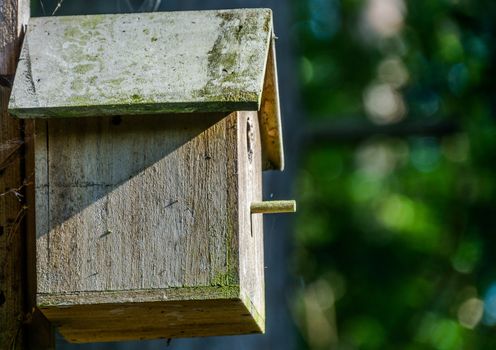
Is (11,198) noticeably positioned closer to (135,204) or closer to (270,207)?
(135,204)

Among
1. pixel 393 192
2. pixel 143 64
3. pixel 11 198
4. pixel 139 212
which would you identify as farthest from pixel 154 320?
pixel 393 192

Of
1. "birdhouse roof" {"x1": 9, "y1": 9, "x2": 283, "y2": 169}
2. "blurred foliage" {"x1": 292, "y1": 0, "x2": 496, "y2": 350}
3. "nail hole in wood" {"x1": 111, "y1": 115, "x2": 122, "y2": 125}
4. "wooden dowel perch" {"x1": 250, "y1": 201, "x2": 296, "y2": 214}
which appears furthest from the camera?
"blurred foliage" {"x1": 292, "y1": 0, "x2": 496, "y2": 350}

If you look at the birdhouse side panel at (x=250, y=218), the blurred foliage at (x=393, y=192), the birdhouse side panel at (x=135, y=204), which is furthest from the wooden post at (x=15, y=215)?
the blurred foliage at (x=393, y=192)

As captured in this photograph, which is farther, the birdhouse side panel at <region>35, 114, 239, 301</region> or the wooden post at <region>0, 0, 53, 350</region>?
the wooden post at <region>0, 0, 53, 350</region>

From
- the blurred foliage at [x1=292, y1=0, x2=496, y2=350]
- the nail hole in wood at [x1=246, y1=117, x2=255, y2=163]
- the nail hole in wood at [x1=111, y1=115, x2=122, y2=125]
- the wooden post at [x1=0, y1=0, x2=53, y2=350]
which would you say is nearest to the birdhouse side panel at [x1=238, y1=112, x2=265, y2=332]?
the nail hole in wood at [x1=246, y1=117, x2=255, y2=163]

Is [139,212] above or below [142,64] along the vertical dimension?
below

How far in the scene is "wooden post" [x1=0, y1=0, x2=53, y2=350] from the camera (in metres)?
2.69

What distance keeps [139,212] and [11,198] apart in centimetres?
31

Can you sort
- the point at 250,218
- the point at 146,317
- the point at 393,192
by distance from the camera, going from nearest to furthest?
1. the point at 146,317
2. the point at 250,218
3. the point at 393,192

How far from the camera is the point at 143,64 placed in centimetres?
260

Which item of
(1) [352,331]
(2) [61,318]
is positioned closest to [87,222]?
(2) [61,318]

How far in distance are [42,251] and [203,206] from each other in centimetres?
32

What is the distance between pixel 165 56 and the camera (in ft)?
8.56

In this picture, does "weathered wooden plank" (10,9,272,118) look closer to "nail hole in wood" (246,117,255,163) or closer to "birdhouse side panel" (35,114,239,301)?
"birdhouse side panel" (35,114,239,301)
